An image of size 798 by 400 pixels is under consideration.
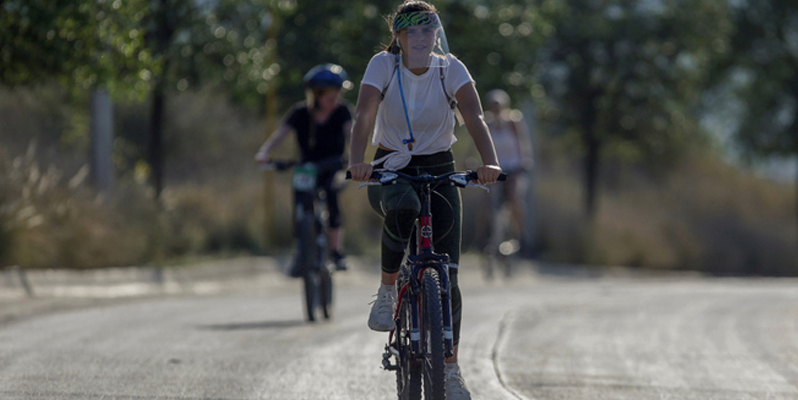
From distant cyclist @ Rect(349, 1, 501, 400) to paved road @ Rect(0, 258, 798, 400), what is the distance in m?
0.86

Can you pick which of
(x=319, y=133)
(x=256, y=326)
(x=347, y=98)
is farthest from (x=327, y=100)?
(x=347, y=98)

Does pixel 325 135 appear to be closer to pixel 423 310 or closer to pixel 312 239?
pixel 312 239

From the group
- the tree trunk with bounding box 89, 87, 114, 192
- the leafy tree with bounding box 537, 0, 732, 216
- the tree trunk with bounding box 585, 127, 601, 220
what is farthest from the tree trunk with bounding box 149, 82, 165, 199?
the tree trunk with bounding box 585, 127, 601, 220

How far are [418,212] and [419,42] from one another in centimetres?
74

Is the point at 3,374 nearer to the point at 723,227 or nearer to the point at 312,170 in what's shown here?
the point at 312,170

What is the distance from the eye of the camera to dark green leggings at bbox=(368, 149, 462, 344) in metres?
4.66

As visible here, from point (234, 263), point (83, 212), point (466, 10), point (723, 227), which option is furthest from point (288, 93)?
point (723, 227)

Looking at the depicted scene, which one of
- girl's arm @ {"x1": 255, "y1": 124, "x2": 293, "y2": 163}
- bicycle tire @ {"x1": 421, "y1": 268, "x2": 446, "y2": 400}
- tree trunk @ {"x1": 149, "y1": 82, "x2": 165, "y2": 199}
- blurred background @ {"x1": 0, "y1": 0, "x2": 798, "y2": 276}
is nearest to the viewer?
bicycle tire @ {"x1": 421, "y1": 268, "x2": 446, "y2": 400}

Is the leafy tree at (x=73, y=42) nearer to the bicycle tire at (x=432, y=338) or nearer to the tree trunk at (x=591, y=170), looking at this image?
the bicycle tire at (x=432, y=338)

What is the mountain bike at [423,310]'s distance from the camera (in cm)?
434

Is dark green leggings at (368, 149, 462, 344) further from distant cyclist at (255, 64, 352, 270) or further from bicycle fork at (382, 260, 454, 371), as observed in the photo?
distant cyclist at (255, 64, 352, 270)

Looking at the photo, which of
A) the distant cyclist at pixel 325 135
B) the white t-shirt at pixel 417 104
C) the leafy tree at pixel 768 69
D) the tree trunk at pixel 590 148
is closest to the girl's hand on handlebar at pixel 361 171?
the white t-shirt at pixel 417 104

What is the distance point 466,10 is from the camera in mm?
18297

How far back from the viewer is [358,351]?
671 cm
